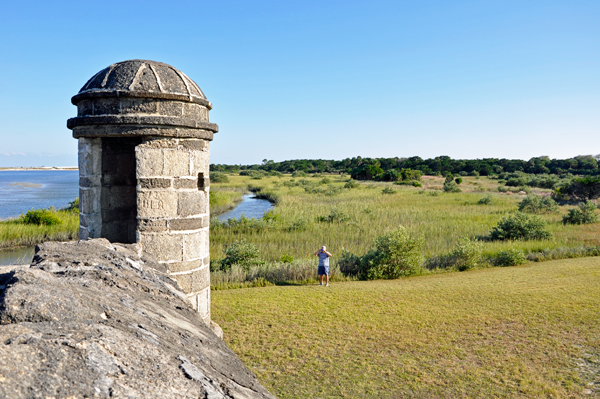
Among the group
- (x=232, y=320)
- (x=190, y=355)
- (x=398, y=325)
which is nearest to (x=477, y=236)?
(x=398, y=325)

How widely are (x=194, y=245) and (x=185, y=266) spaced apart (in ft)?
0.97

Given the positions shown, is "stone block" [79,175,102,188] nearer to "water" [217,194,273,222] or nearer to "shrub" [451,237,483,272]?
"shrub" [451,237,483,272]

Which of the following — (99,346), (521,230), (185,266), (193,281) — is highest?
(99,346)

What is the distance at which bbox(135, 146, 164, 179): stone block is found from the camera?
4.89 metres

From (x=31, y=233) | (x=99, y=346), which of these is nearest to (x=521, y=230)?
(x=99, y=346)

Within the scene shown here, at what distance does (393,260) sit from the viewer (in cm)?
1341

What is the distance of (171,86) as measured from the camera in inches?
198

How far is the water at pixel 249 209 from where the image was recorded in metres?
29.3

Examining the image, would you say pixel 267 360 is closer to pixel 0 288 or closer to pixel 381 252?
pixel 0 288

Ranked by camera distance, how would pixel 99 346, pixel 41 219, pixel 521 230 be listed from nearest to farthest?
pixel 99 346 < pixel 521 230 < pixel 41 219

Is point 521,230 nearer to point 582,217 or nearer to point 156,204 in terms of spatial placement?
point 582,217

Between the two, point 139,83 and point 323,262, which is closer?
point 139,83

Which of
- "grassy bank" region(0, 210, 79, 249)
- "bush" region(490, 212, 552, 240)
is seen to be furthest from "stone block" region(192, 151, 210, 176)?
"grassy bank" region(0, 210, 79, 249)

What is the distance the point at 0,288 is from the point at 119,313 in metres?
1.00
